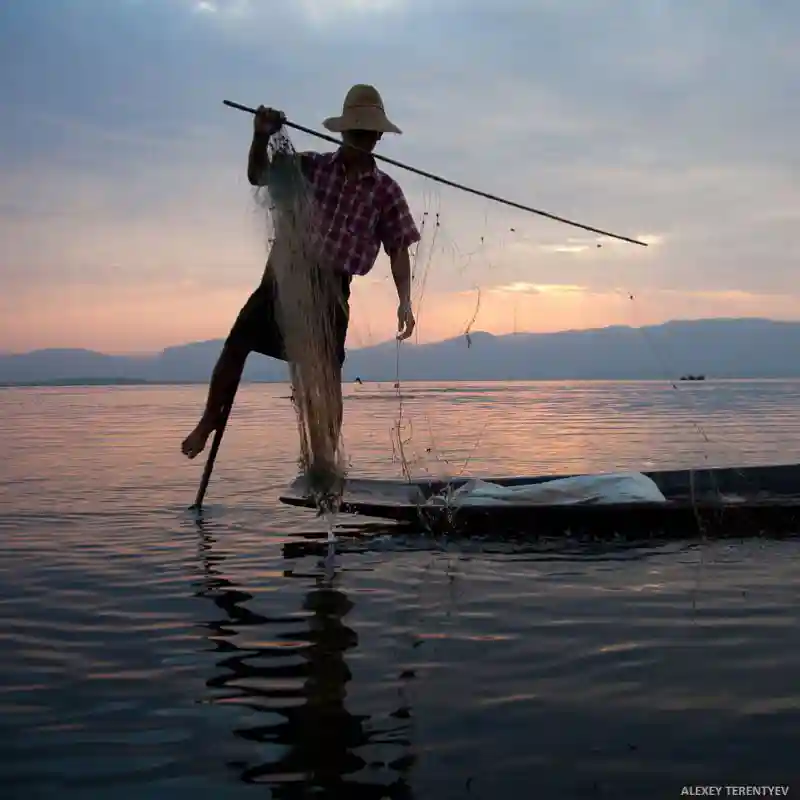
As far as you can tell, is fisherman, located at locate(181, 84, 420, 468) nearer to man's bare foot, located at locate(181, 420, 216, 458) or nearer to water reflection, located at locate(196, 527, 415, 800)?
man's bare foot, located at locate(181, 420, 216, 458)

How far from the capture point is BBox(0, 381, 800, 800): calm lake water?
255cm

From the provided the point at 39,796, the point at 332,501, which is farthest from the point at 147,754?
the point at 332,501

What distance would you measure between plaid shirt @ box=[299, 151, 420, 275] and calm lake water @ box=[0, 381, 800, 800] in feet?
6.79

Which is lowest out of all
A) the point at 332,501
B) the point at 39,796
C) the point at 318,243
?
the point at 39,796

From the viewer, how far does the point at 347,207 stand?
577cm

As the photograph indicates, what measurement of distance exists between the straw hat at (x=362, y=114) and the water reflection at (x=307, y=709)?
3.13 meters

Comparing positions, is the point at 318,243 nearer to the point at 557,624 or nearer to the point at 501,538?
the point at 501,538

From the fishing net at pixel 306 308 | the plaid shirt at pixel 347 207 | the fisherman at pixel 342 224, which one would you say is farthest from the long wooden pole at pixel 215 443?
the plaid shirt at pixel 347 207

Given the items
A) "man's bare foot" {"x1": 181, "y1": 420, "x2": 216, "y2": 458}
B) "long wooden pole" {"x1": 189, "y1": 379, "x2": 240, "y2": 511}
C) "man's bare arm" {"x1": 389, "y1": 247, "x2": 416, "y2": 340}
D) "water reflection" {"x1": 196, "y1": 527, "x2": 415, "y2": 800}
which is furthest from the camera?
"long wooden pole" {"x1": 189, "y1": 379, "x2": 240, "y2": 511}

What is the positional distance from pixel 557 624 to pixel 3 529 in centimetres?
469

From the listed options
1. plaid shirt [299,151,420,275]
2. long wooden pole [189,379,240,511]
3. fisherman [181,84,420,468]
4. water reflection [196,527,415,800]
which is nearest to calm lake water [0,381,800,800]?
water reflection [196,527,415,800]

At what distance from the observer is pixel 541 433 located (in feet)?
58.2

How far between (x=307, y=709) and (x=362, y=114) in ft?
13.2

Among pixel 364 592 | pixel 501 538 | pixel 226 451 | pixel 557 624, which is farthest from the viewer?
pixel 226 451
